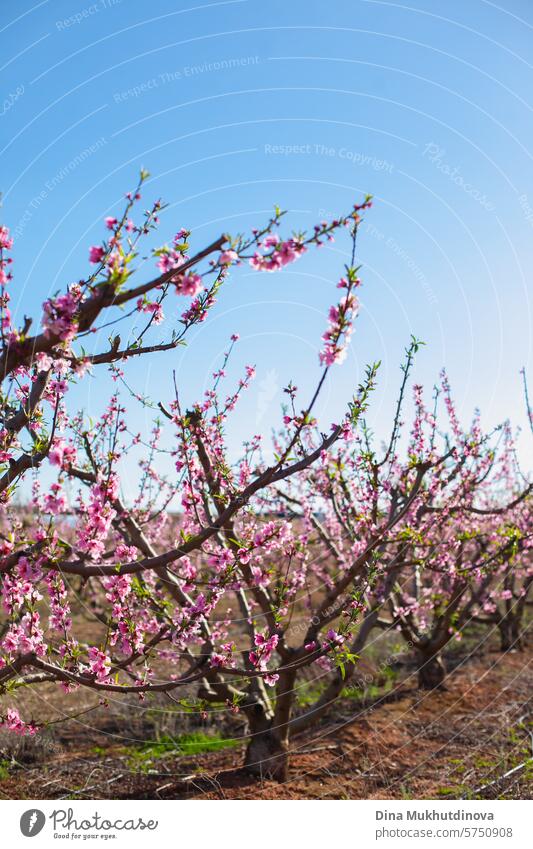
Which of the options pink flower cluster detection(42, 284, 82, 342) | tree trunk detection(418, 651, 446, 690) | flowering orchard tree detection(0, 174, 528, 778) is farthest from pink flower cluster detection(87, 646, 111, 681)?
tree trunk detection(418, 651, 446, 690)

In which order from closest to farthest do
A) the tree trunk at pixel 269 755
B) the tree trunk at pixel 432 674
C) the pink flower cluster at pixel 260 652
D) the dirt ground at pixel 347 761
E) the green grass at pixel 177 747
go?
the pink flower cluster at pixel 260 652 → the dirt ground at pixel 347 761 → the tree trunk at pixel 269 755 → the green grass at pixel 177 747 → the tree trunk at pixel 432 674

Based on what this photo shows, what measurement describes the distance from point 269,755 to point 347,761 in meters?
1.35

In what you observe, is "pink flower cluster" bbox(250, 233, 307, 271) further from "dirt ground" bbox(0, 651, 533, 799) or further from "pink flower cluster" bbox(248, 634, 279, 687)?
"dirt ground" bbox(0, 651, 533, 799)

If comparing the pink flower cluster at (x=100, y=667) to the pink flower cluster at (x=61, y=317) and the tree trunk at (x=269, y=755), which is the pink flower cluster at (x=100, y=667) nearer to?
the pink flower cluster at (x=61, y=317)

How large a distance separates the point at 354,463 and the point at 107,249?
593 centimetres

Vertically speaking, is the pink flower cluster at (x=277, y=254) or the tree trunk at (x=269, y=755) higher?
the pink flower cluster at (x=277, y=254)

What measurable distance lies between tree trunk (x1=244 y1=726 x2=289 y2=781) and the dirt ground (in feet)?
0.43

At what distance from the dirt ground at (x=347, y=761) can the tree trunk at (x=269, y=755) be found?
131 mm

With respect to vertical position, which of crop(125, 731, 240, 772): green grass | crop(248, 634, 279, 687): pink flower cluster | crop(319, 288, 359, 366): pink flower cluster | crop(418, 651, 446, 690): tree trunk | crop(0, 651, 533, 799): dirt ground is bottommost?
crop(0, 651, 533, 799): dirt ground

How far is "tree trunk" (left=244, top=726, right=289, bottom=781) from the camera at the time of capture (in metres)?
7.69

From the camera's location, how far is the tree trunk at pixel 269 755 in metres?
7.69

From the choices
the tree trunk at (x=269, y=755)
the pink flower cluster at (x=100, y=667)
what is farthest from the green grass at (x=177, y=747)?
the pink flower cluster at (x=100, y=667)

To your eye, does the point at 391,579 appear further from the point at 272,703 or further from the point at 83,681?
the point at 83,681

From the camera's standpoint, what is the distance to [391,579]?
9.70 metres
